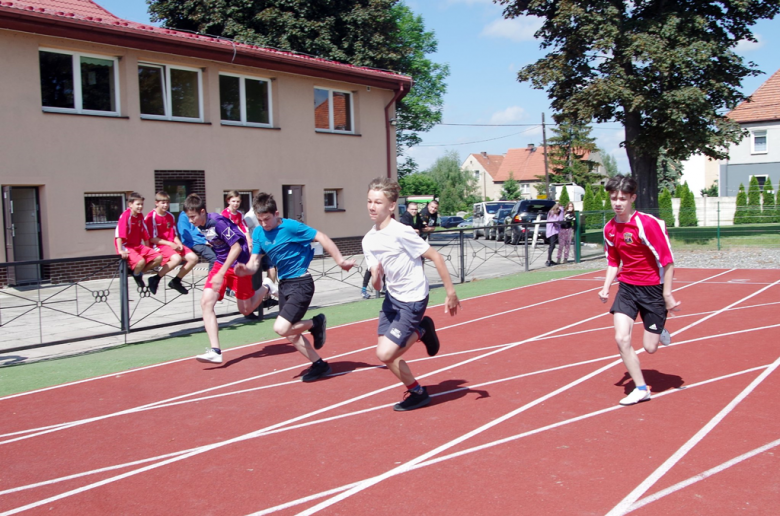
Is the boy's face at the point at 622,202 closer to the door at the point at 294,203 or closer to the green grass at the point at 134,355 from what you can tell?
the green grass at the point at 134,355

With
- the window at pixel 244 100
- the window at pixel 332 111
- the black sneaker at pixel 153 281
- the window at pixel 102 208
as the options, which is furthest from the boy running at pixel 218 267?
the window at pixel 332 111

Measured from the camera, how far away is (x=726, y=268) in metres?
17.2

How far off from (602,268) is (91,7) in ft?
54.3

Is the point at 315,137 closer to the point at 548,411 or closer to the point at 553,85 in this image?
the point at 553,85

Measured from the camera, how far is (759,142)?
156 feet

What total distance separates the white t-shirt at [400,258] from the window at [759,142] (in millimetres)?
48825

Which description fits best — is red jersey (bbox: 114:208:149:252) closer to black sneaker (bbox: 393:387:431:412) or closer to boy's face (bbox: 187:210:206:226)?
boy's face (bbox: 187:210:206:226)

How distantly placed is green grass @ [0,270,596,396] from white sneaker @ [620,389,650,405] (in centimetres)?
546

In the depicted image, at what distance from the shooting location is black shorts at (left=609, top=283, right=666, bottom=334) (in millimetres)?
5895

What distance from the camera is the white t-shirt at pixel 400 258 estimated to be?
5652 mm

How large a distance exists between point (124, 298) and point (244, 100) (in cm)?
1306

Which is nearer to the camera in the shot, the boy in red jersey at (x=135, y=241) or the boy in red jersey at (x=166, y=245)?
the boy in red jersey at (x=135, y=241)

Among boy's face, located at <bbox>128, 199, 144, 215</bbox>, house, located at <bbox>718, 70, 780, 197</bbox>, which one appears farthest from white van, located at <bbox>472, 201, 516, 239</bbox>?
boy's face, located at <bbox>128, 199, 144, 215</bbox>

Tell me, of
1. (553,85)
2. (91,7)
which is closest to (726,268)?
(553,85)
